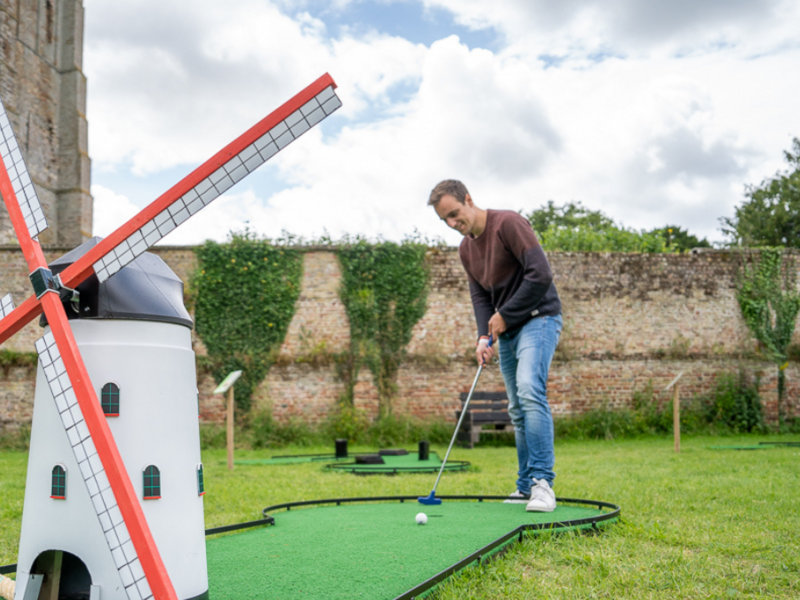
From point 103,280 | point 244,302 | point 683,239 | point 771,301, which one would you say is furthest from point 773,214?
point 103,280

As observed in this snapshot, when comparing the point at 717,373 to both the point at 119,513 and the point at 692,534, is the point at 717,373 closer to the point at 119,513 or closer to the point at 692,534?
the point at 692,534

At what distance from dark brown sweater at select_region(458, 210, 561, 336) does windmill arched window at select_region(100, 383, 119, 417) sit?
111 inches

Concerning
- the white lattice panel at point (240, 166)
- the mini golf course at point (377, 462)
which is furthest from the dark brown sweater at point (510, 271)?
the mini golf course at point (377, 462)

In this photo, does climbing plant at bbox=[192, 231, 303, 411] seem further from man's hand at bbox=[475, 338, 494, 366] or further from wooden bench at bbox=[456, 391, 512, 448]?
man's hand at bbox=[475, 338, 494, 366]

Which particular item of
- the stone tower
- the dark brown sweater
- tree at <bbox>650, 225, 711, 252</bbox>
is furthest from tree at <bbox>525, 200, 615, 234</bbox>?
the dark brown sweater

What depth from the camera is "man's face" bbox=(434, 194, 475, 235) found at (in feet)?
15.1

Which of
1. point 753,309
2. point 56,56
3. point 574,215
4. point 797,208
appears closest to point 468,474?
point 753,309

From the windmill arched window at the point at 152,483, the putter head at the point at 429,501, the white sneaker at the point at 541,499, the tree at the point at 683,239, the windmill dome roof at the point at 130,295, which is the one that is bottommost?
the putter head at the point at 429,501

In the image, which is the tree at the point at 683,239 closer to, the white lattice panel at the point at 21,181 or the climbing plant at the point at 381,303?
the climbing plant at the point at 381,303

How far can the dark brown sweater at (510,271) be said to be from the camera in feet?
14.8

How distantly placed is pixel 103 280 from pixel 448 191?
274 cm

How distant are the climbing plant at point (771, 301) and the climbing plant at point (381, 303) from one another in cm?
635

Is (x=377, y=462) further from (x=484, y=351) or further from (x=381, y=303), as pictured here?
(x=381, y=303)

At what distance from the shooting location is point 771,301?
13250mm
